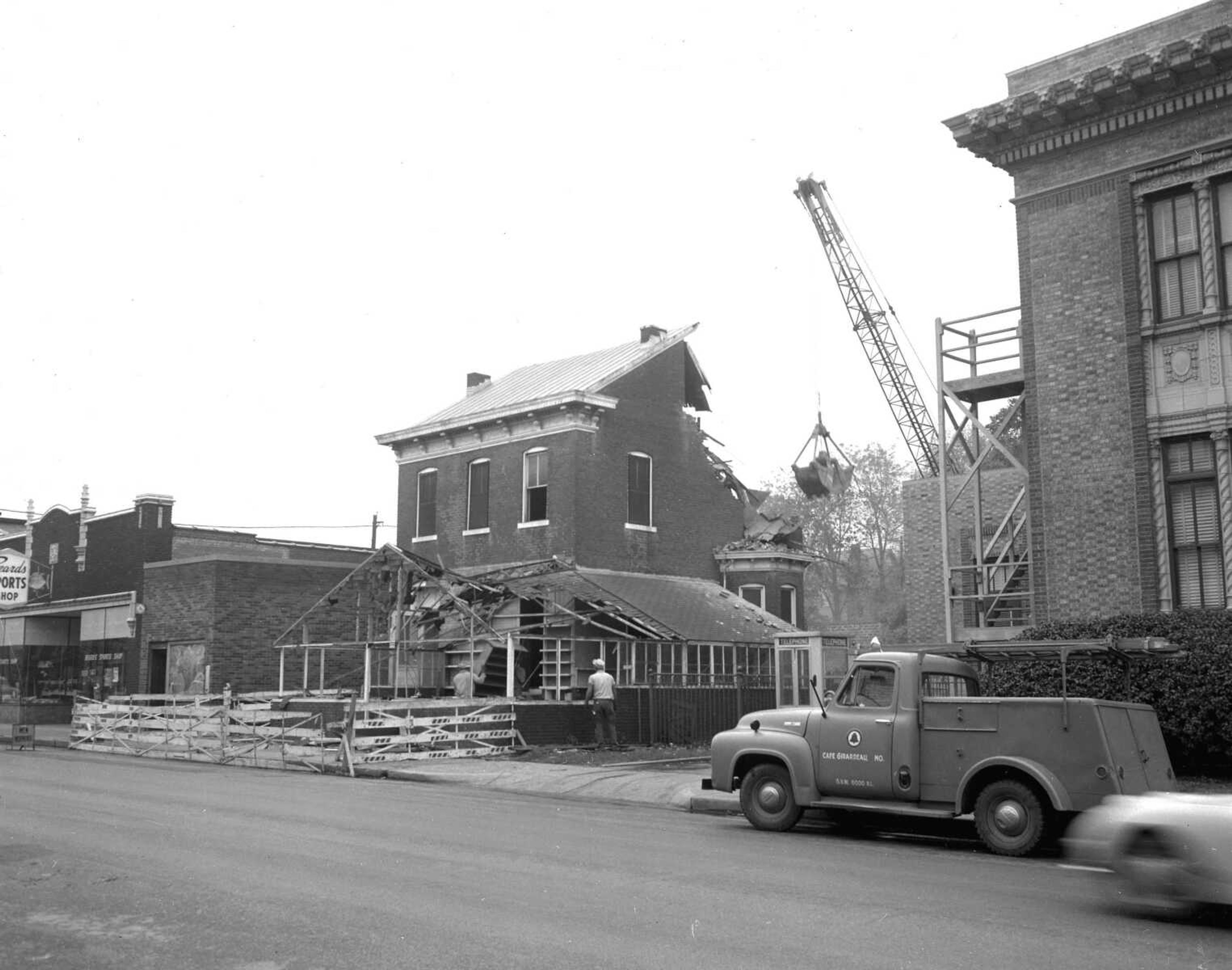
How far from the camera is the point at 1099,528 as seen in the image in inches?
818

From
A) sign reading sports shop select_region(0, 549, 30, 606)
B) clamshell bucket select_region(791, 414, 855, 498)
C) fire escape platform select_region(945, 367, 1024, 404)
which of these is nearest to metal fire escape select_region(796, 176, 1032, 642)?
fire escape platform select_region(945, 367, 1024, 404)

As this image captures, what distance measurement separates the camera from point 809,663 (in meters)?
27.3

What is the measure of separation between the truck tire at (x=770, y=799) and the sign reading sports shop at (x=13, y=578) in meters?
34.6

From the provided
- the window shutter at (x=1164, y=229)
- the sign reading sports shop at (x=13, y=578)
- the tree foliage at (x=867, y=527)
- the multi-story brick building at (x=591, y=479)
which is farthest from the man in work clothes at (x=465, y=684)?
the tree foliage at (x=867, y=527)

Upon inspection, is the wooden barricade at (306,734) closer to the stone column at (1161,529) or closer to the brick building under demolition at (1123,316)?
the brick building under demolition at (1123,316)

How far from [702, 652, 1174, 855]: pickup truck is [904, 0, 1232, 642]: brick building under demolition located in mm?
6781

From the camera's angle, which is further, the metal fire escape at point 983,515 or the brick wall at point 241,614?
the brick wall at point 241,614

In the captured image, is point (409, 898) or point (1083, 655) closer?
point (409, 898)

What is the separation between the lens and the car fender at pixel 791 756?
14398 millimetres

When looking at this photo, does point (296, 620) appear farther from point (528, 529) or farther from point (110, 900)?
point (110, 900)

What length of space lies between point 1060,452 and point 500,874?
14.1 metres

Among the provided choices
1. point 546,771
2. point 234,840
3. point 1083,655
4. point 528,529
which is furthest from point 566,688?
point 234,840

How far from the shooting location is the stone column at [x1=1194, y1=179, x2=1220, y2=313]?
782 inches

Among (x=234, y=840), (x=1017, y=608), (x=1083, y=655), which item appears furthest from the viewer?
(x=1017, y=608)
